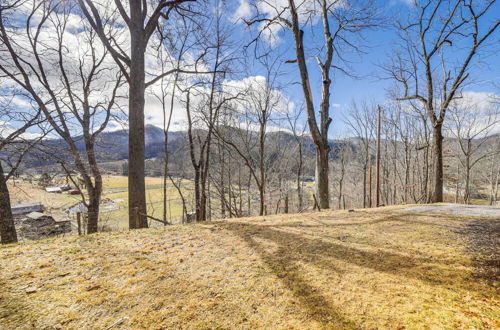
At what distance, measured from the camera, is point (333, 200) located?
34500 millimetres

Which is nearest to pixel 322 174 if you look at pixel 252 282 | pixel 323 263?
pixel 323 263

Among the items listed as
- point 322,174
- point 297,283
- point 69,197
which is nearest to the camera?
point 297,283

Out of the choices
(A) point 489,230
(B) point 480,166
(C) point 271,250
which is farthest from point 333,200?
(C) point 271,250

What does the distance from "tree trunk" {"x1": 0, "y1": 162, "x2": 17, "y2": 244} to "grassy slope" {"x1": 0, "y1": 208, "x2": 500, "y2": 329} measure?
5154 mm

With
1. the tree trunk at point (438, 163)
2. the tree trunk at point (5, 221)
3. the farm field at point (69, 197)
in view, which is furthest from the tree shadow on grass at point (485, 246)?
the tree trunk at point (5, 221)

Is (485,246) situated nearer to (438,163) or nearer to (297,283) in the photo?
(297,283)

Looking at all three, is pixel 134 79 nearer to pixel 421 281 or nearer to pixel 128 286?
pixel 128 286

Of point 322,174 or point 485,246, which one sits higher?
point 322,174

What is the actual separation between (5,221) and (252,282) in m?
8.07

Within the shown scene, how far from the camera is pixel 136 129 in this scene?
4.95 meters

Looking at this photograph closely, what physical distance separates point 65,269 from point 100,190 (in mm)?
7603

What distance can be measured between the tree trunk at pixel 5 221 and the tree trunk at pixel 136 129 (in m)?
4.33

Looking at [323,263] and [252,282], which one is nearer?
[252,282]

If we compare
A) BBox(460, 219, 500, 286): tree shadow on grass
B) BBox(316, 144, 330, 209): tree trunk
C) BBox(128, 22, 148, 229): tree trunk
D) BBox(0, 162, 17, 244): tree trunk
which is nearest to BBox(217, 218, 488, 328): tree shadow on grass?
BBox(460, 219, 500, 286): tree shadow on grass
